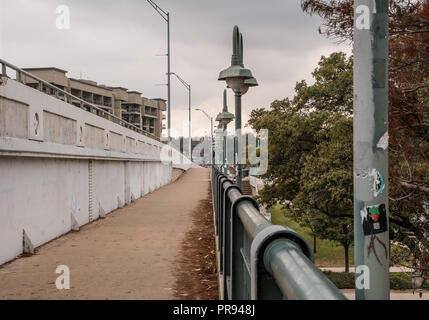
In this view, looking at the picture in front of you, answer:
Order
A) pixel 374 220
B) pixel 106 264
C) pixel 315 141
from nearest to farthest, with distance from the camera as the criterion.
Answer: pixel 374 220 → pixel 106 264 → pixel 315 141

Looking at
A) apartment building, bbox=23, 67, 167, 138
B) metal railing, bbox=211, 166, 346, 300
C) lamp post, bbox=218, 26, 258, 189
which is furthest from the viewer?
apartment building, bbox=23, 67, 167, 138

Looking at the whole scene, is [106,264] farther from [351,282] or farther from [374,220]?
[351,282]

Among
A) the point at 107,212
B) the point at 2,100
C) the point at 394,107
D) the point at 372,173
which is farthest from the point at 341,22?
the point at 107,212

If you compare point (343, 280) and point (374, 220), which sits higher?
point (374, 220)

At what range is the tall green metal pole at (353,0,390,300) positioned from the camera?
3508 mm

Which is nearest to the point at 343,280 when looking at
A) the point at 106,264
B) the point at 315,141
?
the point at 315,141

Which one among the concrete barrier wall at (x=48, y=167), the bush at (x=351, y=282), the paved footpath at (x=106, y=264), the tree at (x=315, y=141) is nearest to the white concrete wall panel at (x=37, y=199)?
the concrete barrier wall at (x=48, y=167)

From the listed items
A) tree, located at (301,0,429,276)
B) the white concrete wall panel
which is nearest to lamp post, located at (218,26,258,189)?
tree, located at (301,0,429,276)

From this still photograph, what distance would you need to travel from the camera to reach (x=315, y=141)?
2873 cm

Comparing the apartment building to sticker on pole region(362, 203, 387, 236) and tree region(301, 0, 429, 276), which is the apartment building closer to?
tree region(301, 0, 429, 276)

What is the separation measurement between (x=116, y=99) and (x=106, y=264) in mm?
101740

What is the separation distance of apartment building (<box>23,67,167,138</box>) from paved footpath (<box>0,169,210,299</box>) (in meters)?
66.2

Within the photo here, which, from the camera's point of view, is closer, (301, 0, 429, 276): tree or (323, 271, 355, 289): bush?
(301, 0, 429, 276): tree

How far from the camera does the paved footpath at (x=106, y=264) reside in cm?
712
